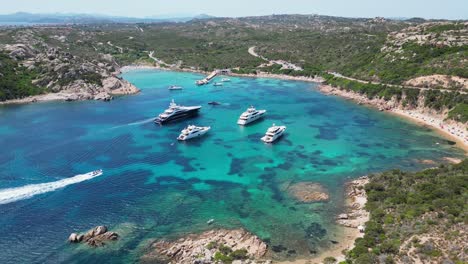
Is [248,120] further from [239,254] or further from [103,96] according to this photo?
[103,96]

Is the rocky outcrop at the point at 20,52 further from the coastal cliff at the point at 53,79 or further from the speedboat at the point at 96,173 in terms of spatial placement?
the speedboat at the point at 96,173

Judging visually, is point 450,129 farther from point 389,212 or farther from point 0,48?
Result: point 0,48

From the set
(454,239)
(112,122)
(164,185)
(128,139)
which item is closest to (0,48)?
(112,122)

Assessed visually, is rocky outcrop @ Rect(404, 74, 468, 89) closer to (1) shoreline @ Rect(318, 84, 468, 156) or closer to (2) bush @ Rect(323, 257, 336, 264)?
(1) shoreline @ Rect(318, 84, 468, 156)

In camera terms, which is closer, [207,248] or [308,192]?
[207,248]

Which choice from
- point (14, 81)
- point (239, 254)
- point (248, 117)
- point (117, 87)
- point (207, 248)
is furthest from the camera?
point (117, 87)

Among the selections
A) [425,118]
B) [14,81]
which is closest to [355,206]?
[425,118]
